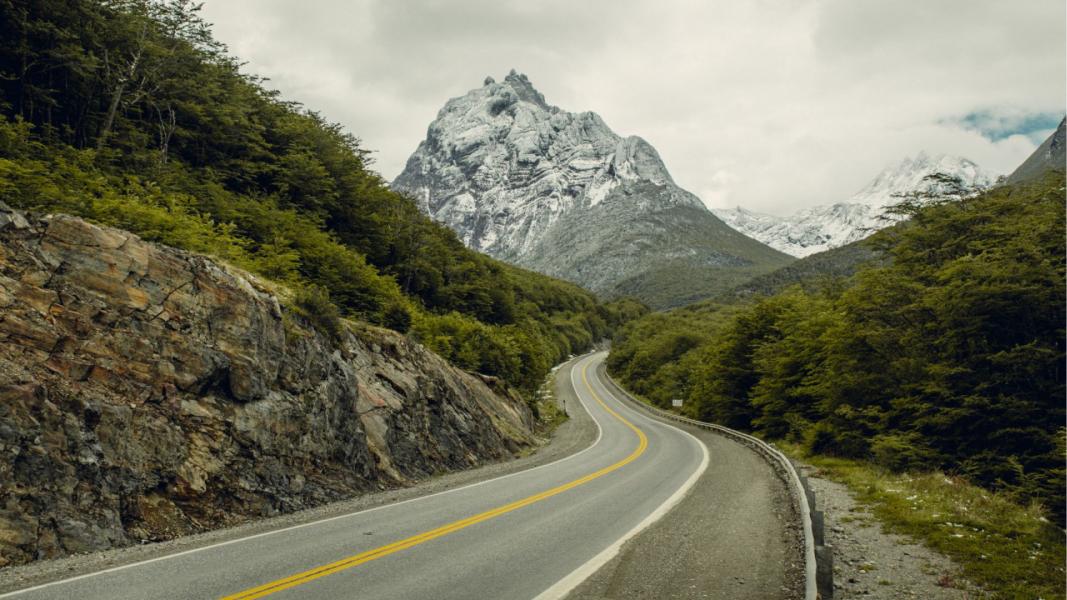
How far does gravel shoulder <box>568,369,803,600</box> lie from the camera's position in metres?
6.65

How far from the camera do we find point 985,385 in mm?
14195

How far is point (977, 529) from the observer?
939 cm

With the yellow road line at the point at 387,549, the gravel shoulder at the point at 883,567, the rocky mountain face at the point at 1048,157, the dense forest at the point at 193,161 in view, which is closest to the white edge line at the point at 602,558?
the yellow road line at the point at 387,549

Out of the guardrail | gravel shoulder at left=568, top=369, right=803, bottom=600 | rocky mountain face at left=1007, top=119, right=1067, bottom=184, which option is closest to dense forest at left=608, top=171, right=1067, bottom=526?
the guardrail

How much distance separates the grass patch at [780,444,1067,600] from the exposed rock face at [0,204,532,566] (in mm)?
11370

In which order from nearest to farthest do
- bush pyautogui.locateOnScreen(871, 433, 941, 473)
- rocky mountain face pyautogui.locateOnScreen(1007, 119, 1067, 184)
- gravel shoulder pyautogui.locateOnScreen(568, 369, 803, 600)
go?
gravel shoulder pyautogui.locateOnScreen(568, 369, 803, 600) < bush pyautogui.locateOnScreen(871, 433, 941, 473) < rocky mountain face pyautogui.locateOnScreen(1007, 119, 1067, 184)

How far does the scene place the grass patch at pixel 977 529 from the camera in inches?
276

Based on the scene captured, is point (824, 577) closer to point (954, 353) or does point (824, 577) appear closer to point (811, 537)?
point (811, 537)

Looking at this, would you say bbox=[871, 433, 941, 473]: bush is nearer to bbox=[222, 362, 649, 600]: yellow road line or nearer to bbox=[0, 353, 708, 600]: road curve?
bbox=[0, 353, 708, 600]: road curve

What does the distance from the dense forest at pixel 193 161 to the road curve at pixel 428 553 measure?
6.78 meters

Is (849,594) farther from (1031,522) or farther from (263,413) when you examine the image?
(263,413)

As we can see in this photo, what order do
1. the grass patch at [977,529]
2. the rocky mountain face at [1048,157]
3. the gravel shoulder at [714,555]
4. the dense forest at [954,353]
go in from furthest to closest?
the rocky mountain face at [1048,157] < the dense forest at [954,353] < the grass patch at [977,529] < the gravel shoulder at [714,555]

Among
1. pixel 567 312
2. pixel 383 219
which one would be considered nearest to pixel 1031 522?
pixel 383 219

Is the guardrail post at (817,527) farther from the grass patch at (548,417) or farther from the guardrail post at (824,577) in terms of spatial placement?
the grass patch at (548,417)
